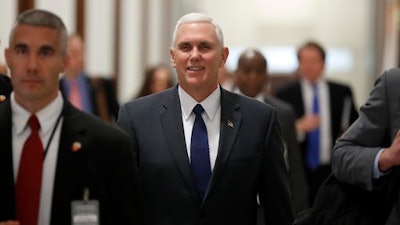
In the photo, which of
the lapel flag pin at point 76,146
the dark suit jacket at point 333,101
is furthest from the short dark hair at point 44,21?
the dark suit jacket at point 333,101

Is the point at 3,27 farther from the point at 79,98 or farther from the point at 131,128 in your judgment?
the point at 131,128

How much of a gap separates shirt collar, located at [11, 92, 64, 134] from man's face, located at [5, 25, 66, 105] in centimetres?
2

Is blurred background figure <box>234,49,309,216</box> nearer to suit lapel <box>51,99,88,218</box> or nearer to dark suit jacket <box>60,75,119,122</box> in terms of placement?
dark suit jacket <box>60,75,119,122</box>

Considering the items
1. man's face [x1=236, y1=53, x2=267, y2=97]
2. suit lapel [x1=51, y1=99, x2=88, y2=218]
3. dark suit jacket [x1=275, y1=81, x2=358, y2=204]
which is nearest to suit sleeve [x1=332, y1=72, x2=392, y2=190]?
suit lapel [x1=51, y1=99, x2=88, y2=218]

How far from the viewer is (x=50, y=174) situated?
10.6ft

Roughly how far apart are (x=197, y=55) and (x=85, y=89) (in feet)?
13.6

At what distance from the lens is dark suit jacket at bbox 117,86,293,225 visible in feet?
14.0

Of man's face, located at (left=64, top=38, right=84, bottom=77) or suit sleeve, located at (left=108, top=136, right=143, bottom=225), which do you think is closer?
suit sleeve, located at (left=108, top=136, right=143, bottom=225)

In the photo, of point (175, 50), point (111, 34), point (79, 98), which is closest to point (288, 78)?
point (111, 34)

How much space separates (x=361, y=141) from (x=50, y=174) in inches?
57.4

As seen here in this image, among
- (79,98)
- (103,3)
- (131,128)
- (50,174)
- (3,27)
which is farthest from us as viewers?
(103,3)

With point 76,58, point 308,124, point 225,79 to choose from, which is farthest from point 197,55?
point 225,79

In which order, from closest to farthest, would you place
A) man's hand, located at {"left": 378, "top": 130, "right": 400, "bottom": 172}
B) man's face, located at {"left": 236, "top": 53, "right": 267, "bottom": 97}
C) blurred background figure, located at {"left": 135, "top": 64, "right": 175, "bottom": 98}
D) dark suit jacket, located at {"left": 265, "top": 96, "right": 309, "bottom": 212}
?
man's hand, located at {"left": 378, "top": 130, "right": 400, "bottom": 172}, dark suit jacket, located at {"left": 265, "top": 96, "right": 309, "bottom": 212}, man's face, located at {"left": 236, "top": 53, "right": 267, "bottom": 97}, blurred background figure, located at {"left": 135, "top": 64, "right": 175, "bottom": 98}

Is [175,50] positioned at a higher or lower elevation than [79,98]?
higher
